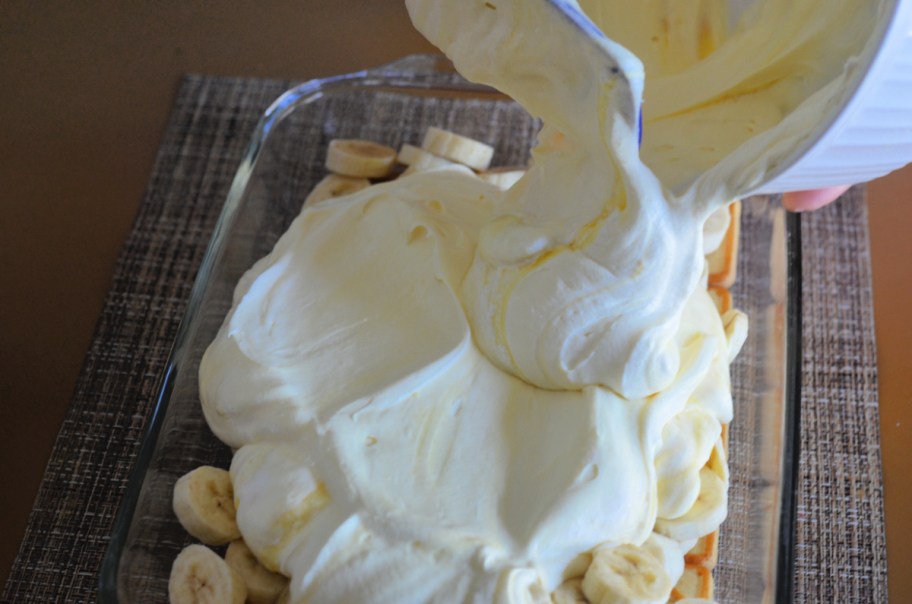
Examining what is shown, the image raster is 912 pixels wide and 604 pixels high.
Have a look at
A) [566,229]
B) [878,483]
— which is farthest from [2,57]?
[878,483]

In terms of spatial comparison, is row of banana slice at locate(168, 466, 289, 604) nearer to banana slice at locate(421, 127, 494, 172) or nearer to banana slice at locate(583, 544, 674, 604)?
banana slice at locate(583, 544, 674, 604)

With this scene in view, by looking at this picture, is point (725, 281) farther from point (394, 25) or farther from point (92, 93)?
point (92, 93)

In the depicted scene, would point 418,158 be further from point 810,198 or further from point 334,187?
point 810,198

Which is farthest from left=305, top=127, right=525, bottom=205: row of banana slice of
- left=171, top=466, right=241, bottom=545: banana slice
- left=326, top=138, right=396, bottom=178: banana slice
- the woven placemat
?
left=171, top=466, right=241, bottom=545: banana slice

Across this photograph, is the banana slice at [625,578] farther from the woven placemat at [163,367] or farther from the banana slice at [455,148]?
the banana slice at [455,148]

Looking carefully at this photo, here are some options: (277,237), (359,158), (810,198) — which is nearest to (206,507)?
(277,237)
